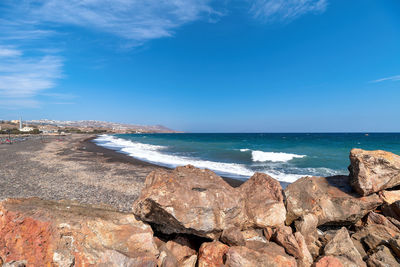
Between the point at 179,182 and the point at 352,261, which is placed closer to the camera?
the point at 352,261

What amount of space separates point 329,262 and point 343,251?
0.69 m

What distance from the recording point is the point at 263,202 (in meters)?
5.89

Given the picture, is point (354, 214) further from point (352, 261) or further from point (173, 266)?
point (173, 266)

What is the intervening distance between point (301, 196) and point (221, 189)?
123 inches

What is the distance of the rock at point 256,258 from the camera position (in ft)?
13.9

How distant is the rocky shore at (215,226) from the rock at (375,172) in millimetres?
30

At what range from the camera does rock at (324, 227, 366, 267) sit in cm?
460

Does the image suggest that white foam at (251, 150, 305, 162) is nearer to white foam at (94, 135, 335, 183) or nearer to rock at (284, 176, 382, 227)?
white foam at (94, 135, 335, 183)

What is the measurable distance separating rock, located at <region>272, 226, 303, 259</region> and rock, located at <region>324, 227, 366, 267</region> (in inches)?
33.3

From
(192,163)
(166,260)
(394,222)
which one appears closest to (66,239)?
(166,260)

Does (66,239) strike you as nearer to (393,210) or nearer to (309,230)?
(309,230)

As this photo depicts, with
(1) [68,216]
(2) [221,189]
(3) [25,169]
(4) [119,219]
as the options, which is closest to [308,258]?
(2) [221,189]

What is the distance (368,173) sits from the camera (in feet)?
20.7

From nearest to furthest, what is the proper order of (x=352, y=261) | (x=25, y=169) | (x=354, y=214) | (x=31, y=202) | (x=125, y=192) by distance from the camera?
(x=352, y=261), (x=31, y=202), (x=354, y=214), (x=125, y=192), (x=25, y=169)
